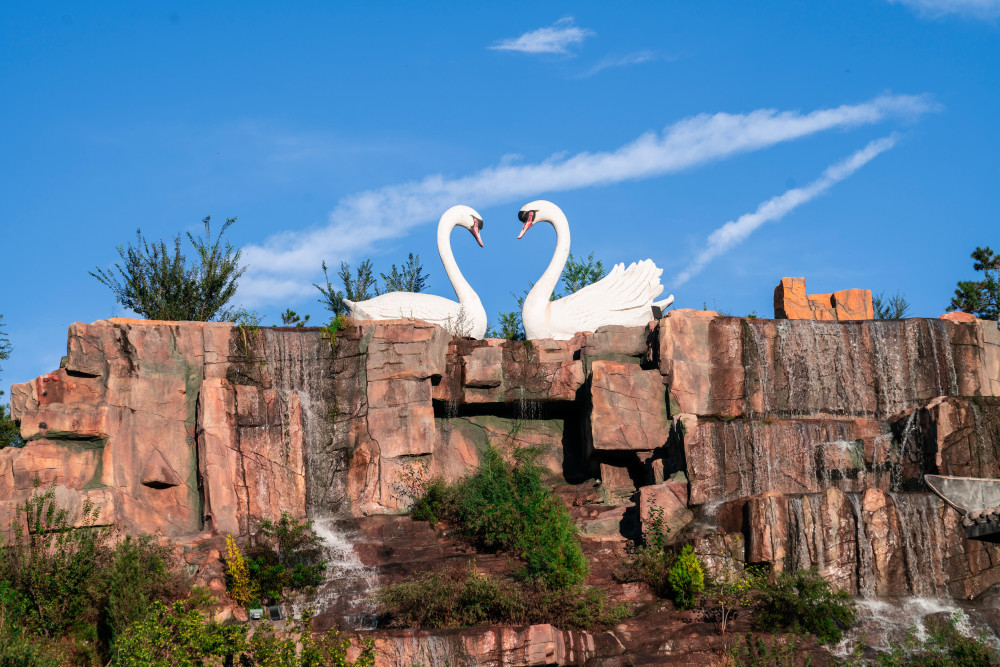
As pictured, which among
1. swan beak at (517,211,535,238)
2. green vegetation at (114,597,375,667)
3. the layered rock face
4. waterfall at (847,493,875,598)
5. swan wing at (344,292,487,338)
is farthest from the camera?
swan beak at (517,211,535,238)

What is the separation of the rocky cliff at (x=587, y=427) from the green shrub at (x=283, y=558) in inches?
41.7

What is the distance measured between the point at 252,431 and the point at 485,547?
454 centimetres

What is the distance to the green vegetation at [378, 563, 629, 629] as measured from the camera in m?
17.0

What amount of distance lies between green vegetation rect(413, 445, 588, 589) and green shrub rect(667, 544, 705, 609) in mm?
1310

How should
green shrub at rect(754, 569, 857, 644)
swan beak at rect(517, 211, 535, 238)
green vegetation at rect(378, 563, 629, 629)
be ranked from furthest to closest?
1. swan beak at rect(517, 211, 535, 238)
2. green vegetation at rect(378, 563, 629, 629)
3. green shrub at rect(754, 569, 857, 644)

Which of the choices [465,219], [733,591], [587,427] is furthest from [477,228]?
[733,591]

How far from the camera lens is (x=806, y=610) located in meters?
16.9

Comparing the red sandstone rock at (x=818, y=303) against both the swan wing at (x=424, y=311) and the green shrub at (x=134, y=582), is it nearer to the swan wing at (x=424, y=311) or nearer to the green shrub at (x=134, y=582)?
the swan wing at (x=424, y=311)

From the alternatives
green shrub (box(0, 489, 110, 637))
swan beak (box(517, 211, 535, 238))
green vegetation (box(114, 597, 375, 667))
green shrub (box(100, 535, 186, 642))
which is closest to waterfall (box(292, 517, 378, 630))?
green vegetation (box(114, 597, 375, 667))

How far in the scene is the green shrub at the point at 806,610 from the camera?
16859 millimetres

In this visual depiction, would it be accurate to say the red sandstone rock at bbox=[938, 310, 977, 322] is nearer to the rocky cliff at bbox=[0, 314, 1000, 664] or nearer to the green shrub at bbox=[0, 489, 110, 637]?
the rocky cliff at bbox=[0, 314, 1000, 664]

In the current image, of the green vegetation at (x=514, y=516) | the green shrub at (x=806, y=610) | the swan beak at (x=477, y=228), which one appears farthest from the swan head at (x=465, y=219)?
the green shrub at (x=806, y=610)

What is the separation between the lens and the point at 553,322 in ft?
79.4

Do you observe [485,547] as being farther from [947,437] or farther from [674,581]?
[947,437]
